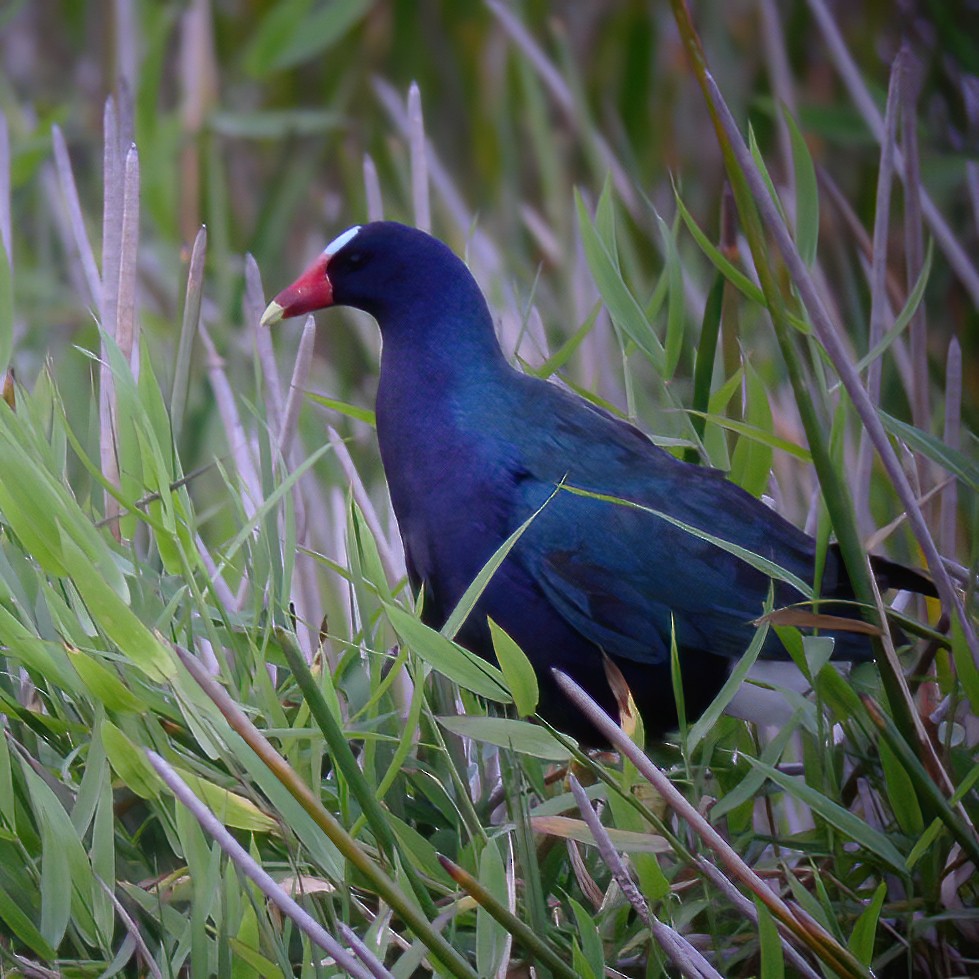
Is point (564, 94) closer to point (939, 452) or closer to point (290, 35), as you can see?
point (290, 35)

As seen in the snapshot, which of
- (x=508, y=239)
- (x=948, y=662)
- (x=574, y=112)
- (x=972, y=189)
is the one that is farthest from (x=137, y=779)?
(x=508, y=239)

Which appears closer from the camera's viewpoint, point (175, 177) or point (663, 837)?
point (663, 837)

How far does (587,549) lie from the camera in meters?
0.77

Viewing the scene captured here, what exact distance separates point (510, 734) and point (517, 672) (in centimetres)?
3

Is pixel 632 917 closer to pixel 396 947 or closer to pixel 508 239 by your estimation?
pixel 396 947

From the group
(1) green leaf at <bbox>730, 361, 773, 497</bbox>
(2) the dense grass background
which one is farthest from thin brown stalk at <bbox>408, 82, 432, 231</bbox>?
(1) green leaf at <bbox>730, 361, 773, 497</bbox>

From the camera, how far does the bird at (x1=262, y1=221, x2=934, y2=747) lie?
30.0 inches

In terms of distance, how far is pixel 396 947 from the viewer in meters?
0.56

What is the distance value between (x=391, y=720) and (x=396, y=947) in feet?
0.43

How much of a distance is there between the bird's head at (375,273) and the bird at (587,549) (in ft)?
0.34

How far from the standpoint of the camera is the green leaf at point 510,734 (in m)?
0.51

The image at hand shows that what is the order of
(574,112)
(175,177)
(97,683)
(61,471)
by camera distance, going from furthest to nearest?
(175,177) < (574,112) < (61,471) < (97,683)

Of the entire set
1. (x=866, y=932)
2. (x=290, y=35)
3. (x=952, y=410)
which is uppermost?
(x=290, y=35)

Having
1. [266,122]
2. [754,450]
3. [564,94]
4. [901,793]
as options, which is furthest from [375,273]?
[266,122]
